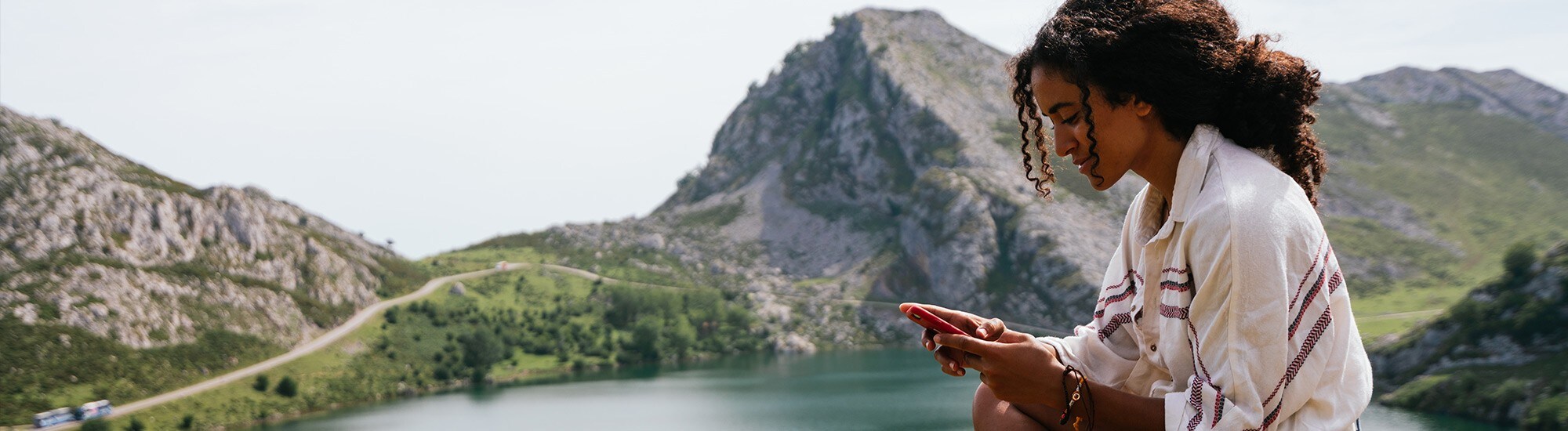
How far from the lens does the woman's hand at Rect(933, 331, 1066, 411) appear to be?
2820 mm

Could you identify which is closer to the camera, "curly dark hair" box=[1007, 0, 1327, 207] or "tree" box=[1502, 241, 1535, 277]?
"curly dark hair" box=[1007, 0, 1327, 207]

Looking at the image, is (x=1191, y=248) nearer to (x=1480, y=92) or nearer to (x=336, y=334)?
(x=336, y=334)

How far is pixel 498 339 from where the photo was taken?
8212cm

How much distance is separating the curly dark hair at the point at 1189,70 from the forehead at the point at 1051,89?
0.7 inches

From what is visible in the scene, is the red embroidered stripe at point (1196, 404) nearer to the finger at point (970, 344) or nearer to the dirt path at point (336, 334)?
the finger at point (970, 344)

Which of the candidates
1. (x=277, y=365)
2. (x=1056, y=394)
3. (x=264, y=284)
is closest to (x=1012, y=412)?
(x=1056, y=394)

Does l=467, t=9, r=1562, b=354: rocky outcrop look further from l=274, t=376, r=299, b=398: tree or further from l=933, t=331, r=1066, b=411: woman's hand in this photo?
l=933, t=331, r=1066, b=411: woman's hand

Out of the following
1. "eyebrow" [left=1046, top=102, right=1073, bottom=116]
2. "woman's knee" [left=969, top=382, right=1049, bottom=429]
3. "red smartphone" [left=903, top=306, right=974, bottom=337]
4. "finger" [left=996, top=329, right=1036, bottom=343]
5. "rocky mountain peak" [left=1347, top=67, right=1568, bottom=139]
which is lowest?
"woman's knee" [left=969, top=382, right=1049, bottom=429]

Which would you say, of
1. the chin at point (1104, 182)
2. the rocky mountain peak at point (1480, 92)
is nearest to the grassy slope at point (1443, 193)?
the rocky mountain peak at point (1480, 92)

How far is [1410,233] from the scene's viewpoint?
94625mm

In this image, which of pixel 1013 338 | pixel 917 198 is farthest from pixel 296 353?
pixel 1013 338

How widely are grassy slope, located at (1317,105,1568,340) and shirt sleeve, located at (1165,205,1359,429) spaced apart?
222 feet

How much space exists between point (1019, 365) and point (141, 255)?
77505mm

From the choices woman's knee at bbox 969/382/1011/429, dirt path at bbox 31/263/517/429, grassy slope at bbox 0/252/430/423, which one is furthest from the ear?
grassy slope at bbox 0/252/430/423
